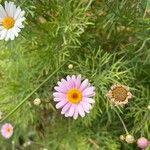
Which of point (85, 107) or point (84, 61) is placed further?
point (84, 61)

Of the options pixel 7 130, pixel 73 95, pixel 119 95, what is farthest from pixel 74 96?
Answer: pixel 7 130

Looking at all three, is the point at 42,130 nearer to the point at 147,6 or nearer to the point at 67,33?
the point at 67,33

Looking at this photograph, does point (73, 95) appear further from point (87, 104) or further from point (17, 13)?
point (17, 13)

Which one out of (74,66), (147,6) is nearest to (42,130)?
(74,66)

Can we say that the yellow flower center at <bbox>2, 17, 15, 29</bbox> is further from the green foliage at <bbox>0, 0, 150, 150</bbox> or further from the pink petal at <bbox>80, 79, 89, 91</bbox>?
the pink petal at <bbox>80, 79, 89, 91</bbox>

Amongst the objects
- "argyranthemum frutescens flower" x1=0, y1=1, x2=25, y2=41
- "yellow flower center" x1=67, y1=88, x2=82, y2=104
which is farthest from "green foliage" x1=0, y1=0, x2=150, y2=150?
"yellow flower center" x1=67, y1=88, x2=82, y2=104

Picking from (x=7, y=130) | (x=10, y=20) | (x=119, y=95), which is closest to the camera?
(x=119, y=95)

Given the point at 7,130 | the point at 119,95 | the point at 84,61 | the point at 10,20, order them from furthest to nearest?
the point at 7,130
the point at 84,61
the point at 10,20
the point at 119,95
